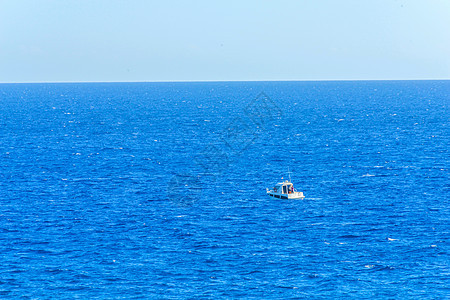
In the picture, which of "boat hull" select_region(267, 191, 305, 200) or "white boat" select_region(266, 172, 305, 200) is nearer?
"boat hull" select_region(267, 191, 305, 200)

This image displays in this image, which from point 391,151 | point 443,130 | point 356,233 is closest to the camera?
point 356,233

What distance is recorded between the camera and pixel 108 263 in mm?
66125

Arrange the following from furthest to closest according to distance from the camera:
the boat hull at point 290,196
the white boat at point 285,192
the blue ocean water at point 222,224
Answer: the white boat at point 285,192 → the boat hull at point 290,196 → the blue ocean water at point 222,224

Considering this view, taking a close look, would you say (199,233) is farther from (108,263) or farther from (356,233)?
(356,233)

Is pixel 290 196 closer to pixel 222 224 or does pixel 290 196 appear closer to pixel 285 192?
pixel 285 192

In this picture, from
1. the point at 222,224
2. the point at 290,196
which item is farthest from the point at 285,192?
the point at 222,224

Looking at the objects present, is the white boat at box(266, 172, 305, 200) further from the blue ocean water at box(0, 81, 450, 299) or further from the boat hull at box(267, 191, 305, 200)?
the blue ocean water at box(0, 81, 450, 299)

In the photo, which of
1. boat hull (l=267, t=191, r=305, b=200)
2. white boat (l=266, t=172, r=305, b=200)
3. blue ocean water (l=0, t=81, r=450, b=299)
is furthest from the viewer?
white boat (l=266, t=172, r=305, b=200)

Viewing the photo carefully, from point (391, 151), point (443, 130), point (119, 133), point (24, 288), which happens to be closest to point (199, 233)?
point (24, 288)

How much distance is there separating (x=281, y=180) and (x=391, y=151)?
154ft

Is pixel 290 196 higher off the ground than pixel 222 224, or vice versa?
pixel 290 196

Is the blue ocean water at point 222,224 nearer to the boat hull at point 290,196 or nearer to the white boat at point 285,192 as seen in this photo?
the boat hull at point 290,196

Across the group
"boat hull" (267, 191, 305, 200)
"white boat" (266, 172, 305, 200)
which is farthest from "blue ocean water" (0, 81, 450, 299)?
"white boat" (266, 172, 305, 200)

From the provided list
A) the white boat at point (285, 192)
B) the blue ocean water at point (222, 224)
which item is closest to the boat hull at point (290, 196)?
the white boat at point (285, 192)
